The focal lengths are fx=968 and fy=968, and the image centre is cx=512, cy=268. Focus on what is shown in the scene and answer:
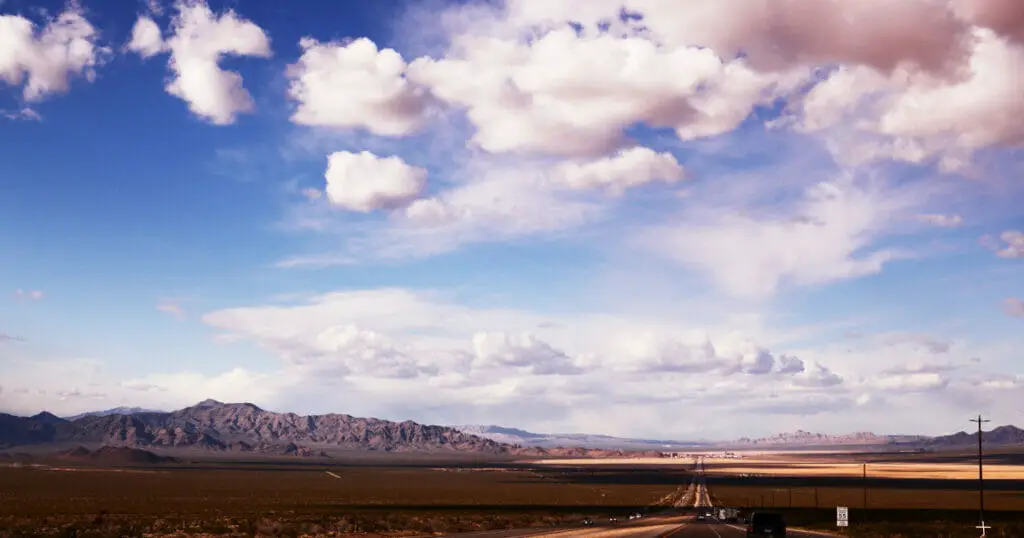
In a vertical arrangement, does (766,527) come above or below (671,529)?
above

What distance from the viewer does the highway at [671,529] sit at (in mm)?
60031

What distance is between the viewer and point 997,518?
3964 inches

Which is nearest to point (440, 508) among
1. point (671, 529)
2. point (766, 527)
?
point (671, 529)

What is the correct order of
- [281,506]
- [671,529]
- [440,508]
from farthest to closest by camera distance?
1. [440,508]
2. [281,506]
3. [671,529]

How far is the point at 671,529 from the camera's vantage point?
69.1 m

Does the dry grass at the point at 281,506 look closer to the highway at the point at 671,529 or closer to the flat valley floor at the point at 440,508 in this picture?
the flat valley floor at the point at 440,508

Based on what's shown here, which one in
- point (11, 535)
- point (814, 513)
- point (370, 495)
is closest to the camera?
point (11, 535)

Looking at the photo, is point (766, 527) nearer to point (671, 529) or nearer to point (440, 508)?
point (671, 529)

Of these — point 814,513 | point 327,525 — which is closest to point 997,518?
point 814,513

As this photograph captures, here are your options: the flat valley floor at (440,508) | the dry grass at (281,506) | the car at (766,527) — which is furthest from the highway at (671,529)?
the dry grass at (281,506)

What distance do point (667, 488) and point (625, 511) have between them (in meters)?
82.9

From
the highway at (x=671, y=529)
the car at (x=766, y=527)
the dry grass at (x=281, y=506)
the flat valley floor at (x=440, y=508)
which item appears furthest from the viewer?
the dry grass at (x=281, y=506)

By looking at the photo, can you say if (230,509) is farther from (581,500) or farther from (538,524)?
(581,500)

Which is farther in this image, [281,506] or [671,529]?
[281,506]
